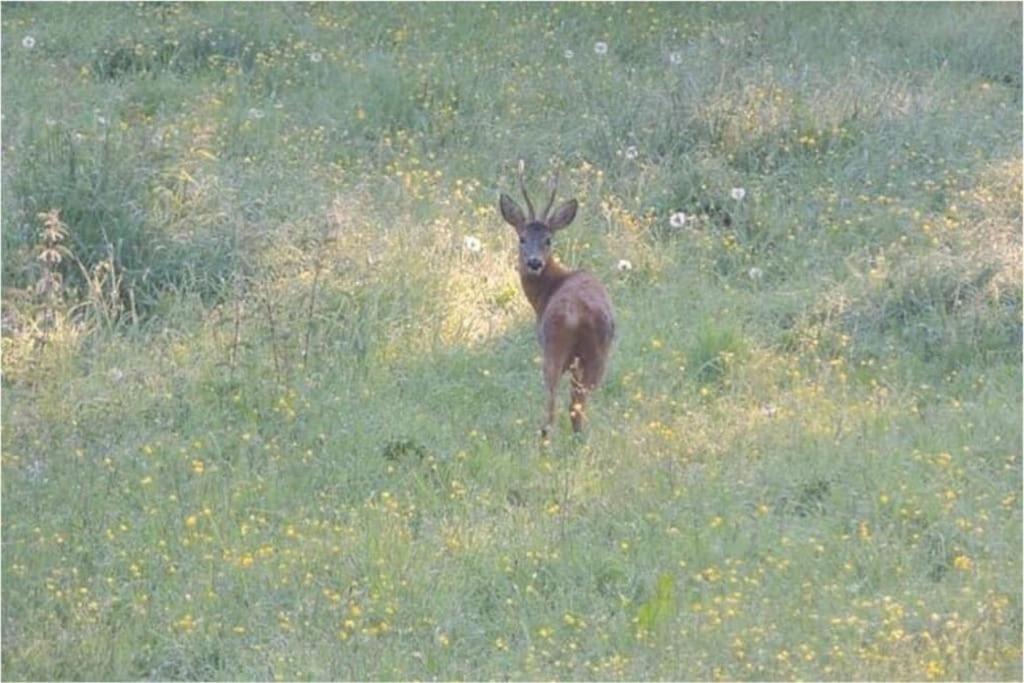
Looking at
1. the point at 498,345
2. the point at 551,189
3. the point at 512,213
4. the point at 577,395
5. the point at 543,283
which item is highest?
the point at 512,213

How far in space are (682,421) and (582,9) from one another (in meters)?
6.78

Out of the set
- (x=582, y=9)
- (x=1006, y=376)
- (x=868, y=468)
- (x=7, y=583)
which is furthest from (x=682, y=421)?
(x=582, y=9)

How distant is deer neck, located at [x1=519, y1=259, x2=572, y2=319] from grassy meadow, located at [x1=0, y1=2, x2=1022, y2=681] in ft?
1.26

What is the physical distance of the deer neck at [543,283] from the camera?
10297 millimetres

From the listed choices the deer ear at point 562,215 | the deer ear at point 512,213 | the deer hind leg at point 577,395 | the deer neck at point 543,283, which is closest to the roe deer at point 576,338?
the deer hind leg at point 577,395

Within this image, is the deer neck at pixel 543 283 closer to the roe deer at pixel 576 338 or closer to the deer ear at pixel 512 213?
the roe deer at pixel 576 338

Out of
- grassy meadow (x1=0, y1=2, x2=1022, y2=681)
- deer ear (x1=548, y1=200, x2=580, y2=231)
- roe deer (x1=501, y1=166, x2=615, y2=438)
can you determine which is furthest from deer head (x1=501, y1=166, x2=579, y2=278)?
grassy meadow (x1=0, y1=2, x2=1022, y2=681)

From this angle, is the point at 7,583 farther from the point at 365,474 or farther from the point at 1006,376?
the point at 1006,376

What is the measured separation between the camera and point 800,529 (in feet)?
27.9

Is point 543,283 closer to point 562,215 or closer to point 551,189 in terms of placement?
point 562,215

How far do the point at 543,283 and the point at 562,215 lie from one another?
16.1 inches

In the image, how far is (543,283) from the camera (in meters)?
10.4

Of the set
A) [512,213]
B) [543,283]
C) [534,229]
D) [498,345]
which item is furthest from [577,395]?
[512,213]

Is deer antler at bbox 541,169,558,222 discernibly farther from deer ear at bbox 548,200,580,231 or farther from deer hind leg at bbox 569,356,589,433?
deer hind leg at bbox 569,356,589,433
